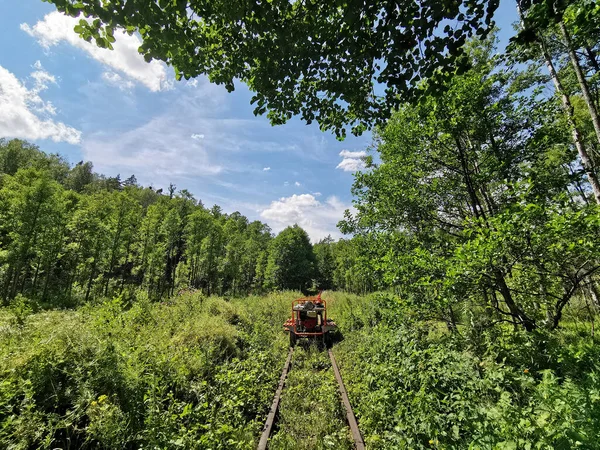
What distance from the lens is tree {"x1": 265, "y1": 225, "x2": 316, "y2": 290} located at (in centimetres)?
4603

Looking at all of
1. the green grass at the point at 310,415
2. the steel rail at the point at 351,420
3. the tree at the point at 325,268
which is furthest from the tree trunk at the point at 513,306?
the tree at the point at 325,268

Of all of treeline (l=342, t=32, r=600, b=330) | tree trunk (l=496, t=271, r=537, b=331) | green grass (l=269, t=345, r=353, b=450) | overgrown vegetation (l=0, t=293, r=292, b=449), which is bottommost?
green grass (l=269, t=345, r=353, b=450)

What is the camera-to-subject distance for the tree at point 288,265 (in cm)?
4603

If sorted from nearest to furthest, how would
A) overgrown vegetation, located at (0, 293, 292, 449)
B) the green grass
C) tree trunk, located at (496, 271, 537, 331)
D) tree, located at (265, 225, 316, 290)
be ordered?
overgrown vegetation, located at (0, 293, 292, 449) → the green grass → tree trunk, located at (496, 271, 537, 331) → tree, located at (265, 225, 316, 290)

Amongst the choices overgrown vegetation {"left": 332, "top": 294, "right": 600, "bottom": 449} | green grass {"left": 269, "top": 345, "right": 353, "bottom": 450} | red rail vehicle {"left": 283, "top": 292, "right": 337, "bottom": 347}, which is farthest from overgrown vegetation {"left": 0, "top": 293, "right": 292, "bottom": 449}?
red rail vehicle {"left": 283, "top": 292, "right": 337, "bottom": 347}

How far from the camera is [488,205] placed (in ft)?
23.8

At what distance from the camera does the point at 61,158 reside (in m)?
66.9

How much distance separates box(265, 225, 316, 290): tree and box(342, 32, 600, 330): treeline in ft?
124

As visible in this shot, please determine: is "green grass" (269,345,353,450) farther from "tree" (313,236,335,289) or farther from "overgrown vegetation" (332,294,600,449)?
"tree" (313,236,335,289)

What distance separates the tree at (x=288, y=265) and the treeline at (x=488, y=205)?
37875 millimetres

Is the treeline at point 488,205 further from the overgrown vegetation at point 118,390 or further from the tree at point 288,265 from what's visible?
the tree at point 288,265

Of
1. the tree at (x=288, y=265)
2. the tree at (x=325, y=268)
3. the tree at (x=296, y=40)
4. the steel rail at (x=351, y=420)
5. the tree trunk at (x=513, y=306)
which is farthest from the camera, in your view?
the tree at (x=325, y=268)

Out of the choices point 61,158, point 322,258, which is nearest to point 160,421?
point 322,258

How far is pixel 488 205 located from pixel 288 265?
42043 millimetres
